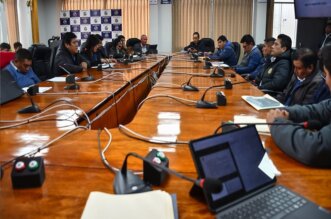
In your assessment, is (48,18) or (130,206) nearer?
(130,206)

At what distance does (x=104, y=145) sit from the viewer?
1.34 m

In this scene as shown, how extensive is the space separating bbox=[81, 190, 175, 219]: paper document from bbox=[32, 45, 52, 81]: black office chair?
3.82 meters

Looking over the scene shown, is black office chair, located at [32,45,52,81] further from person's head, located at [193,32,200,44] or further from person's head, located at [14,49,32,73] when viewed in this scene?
person's head, located at [193,32,200,44]

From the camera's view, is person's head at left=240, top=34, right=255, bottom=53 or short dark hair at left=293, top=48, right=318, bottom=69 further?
person's head at left=240, top=34, right=255, bottom=53

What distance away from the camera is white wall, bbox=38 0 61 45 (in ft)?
28.5

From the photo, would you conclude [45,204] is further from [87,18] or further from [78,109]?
[87,18]

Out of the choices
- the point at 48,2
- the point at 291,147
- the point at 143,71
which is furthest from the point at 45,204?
the point at 48,2

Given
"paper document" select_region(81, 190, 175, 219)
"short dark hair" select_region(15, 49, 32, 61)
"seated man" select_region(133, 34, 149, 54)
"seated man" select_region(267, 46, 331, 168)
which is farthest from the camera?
"seated man" select_region(133, 34, 149, 54)

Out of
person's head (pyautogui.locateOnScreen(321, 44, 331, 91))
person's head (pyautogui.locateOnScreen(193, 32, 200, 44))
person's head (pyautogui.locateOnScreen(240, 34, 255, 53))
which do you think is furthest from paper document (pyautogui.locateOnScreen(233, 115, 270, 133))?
person's head (pyautogui.locateOnScreen(193, 32, 200, 44))

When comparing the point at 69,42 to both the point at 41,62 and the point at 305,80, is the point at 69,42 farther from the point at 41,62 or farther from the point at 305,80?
the point at 305,80

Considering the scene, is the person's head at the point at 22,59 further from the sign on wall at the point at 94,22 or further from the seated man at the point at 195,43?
the sign on wall at the point at 94,22

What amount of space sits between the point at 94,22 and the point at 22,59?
559 centimetres

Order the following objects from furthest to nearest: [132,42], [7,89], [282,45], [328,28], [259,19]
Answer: [259,19] < [132,42] < [328,28] < [282,45] < [7,89]

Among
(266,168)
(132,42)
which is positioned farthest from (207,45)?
(266,168)
